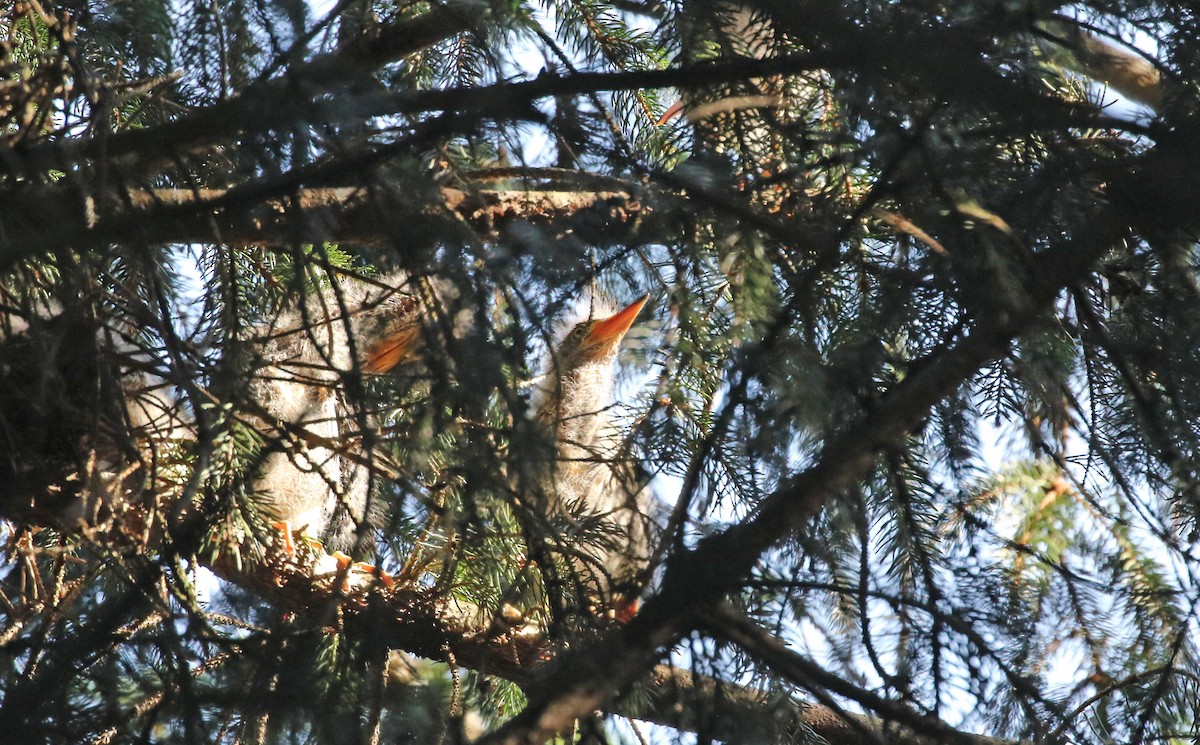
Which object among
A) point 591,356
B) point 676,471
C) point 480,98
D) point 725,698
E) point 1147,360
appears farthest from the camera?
point 591,356

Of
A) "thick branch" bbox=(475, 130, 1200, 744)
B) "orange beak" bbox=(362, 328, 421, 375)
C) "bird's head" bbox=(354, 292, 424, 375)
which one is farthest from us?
"orange beak" bbox=(362, 328, 421, 375)

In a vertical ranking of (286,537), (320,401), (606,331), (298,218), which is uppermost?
(606,331)

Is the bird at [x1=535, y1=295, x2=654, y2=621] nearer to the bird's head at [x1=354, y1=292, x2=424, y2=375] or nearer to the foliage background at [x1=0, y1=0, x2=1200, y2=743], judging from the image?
the foliage background at [x1=0, y1=0, x2=1200, y2=743]

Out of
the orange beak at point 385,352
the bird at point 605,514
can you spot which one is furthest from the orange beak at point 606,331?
the bird at point 605,514

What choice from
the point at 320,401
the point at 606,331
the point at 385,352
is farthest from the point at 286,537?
the point at 606,331

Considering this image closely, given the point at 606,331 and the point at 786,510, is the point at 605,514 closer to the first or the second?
the point at 786,510

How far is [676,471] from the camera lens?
144 cm

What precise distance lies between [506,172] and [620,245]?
0.75ft

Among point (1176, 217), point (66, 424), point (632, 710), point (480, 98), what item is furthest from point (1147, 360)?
point (66, 424)

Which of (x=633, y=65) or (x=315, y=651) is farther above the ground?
(x=633, y=65)

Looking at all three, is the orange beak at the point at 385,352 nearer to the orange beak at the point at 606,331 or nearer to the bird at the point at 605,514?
the bird at the point at 605,514

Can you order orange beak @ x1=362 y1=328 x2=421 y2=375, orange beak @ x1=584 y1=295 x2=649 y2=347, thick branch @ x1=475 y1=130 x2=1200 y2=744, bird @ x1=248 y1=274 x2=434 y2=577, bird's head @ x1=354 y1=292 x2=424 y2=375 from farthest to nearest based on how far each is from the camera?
→ orange beak @ x1=584 y1=295 x2=649 y2=347
orange beak @ x1=362 y1=328 x2=421 y2=375
bird's head @ x1=354 y1=292 x2=424 y2=375
bird @ x1=248 y1=274 x2=434 y2=577
thick branch @ x1=475 y1=130 x2=1200 y2=744

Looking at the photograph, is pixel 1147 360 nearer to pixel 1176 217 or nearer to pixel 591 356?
pixel 1176 217

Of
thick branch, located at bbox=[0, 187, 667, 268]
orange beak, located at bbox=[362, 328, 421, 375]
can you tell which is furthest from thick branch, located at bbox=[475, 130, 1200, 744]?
orange beak, located at bbox=[362, 328, 421, 375]
